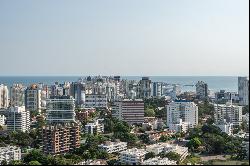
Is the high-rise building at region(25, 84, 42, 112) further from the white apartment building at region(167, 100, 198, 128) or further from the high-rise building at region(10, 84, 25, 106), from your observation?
the white apartment building at region(167, 100, 198, 128)

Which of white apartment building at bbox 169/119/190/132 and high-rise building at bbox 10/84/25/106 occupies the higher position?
high-rise building at bbox 10/84/25/106

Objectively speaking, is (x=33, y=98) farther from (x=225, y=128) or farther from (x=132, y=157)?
(x=132, y=157)

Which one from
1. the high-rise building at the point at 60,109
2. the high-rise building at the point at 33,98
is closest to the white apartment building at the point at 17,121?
the high-rise building at the point at 60,109

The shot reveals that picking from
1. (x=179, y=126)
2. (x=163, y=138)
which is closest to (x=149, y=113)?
(x=179, y=126)

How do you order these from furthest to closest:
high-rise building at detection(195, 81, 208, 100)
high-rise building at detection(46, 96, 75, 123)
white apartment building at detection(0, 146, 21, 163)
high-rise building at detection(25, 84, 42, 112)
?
high-rise building at detection(195, 81, 208, 100)
high-rise building at detection(25, 84, 42, 112)
high-rise building at detection(46, 96, 75, 123)
white apartment building at detection(0, 146, 21, 163)

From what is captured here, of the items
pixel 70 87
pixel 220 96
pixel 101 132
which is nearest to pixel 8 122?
pixel 101 132

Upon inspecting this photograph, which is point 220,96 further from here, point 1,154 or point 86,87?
point 1,154

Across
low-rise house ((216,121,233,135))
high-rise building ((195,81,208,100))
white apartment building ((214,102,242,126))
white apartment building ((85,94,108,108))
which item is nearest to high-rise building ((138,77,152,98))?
high-rise building ((195,81,208,100))
